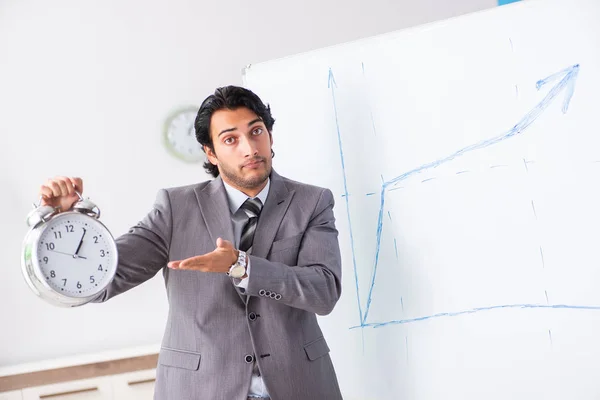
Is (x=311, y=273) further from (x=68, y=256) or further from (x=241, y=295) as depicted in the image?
(x=68, y=256)

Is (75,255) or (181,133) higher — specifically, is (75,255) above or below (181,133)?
below

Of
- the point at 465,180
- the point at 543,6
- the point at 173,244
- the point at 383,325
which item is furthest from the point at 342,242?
the point at 543,6

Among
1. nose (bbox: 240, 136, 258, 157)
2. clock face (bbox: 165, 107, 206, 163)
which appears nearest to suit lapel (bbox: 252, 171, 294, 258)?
nose (bbox: 240, 136, 258, 157)

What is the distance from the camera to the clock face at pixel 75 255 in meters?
1.46

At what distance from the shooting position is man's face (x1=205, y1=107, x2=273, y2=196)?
1743 mm

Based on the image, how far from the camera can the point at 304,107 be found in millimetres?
2160

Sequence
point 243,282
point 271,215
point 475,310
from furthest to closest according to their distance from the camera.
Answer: point 475,310
point 271,215
point 243,282

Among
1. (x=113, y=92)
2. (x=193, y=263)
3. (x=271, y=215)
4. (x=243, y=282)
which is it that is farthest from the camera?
(x=113, y=92)

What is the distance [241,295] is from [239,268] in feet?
0.55

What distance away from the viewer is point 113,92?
3510mm

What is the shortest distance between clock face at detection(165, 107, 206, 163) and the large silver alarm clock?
2.04 m

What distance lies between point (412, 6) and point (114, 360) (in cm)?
255

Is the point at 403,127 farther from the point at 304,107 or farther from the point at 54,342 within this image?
the point at 54,342

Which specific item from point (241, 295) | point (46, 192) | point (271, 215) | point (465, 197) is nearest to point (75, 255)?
point (46, 192)
